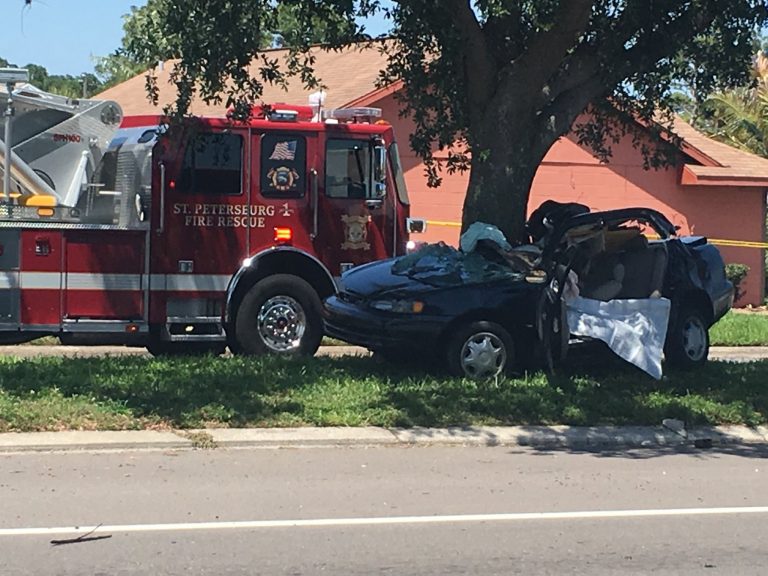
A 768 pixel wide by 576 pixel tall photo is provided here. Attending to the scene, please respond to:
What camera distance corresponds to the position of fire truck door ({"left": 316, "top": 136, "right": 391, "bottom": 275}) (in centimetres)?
1310

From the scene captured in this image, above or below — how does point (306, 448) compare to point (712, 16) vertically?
below

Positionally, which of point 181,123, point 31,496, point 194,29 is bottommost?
point 31,496

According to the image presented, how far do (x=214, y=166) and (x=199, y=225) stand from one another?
0.67 m

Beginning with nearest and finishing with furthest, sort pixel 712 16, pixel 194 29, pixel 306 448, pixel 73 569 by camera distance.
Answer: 1. pixel 73 569
2. pixel 306 448
3. pixel 194 29
4. pixel 712 16

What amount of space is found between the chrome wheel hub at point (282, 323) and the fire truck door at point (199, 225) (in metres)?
0.51

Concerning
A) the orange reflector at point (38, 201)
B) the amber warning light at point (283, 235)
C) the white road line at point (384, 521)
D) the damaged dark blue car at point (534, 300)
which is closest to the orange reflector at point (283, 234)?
the amber warning light at point (283, 235)

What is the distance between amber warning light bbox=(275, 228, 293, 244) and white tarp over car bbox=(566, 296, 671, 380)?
3294mm

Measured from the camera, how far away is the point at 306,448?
9.45 m

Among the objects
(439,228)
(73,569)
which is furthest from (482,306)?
(439,228)

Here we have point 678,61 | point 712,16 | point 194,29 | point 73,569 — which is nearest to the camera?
point 73,569

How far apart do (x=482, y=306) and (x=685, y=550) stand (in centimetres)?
491

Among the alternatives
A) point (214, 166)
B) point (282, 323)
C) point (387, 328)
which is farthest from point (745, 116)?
point (387, 328)

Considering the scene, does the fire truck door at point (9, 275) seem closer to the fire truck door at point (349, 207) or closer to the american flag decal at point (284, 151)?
the american flag decal at point (284, 151)

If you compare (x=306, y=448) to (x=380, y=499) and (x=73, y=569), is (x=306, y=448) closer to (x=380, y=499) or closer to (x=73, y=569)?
(x=380, y=499)
